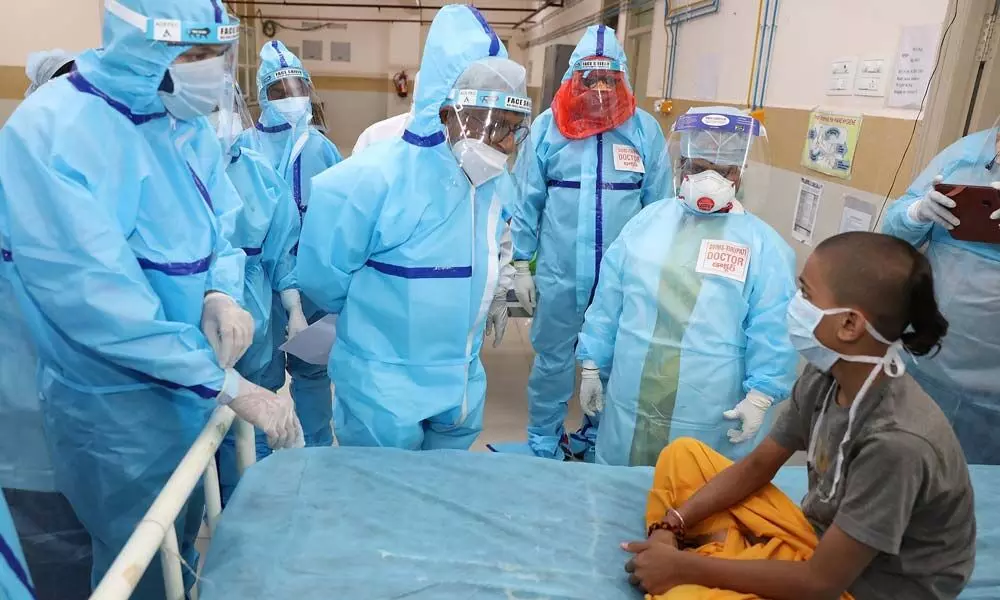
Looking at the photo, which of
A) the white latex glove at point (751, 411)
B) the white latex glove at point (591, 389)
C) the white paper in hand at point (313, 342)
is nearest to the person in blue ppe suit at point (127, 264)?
the white paper in hand at point (313, 342)

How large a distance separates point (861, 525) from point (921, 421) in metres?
0.19

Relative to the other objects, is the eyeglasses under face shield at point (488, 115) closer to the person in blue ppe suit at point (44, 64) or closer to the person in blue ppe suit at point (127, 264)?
the person in blue ppe suit at point (127, 264)

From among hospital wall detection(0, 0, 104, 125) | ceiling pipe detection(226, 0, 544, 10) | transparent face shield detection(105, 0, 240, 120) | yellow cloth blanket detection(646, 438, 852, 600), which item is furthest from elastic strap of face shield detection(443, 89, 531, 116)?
ceiling pipe detection(226, 0, 544, 10)

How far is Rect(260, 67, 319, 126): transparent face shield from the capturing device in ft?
9.78

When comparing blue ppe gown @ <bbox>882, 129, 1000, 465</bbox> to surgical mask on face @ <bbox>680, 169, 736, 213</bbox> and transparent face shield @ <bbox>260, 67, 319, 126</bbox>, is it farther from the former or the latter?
transparent face shield @ <bbox>260, 67, 319, 126</bbox>

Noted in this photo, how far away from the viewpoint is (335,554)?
1202mm

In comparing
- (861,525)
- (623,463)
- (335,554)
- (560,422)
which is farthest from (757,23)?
(335,554)

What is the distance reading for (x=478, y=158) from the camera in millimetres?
1620

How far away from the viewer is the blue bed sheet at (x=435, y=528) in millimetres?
1148

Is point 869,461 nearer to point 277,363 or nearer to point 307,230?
point 307,230

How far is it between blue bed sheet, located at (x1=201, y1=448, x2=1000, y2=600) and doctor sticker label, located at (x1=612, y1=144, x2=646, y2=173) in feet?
5.06

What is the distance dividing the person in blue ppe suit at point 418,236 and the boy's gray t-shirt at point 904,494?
3.02 ft

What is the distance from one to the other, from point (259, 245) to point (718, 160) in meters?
1.49

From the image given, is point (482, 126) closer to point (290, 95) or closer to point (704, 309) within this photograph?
point (704, 309)
